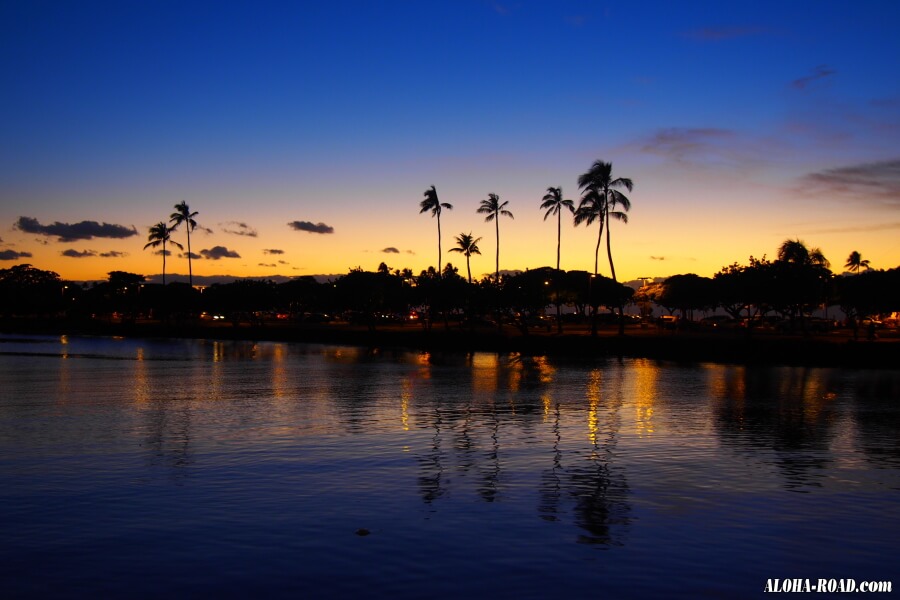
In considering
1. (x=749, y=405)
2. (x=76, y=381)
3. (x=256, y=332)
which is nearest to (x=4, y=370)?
(x=76, y=381)

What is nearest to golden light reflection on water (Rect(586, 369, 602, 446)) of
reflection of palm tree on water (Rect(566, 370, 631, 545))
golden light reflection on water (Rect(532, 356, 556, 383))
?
reflection of palm tree on water (Rect(566, 370, 631, 545))

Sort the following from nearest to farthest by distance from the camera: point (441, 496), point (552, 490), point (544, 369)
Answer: point (441, 496)
point (552, 490)
point (544, 369)

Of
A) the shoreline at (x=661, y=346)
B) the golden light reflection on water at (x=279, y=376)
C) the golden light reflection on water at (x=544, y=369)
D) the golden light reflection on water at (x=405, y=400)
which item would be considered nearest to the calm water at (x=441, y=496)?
the golden light reflection on water at (x=405, y=400)

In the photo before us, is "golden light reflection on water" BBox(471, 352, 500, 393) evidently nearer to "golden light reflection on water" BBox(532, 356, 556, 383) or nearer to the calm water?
"golden light reflection on water" BBox(532, 356, 556, 383)

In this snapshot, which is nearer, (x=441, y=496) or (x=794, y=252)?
(x=441, y=496)

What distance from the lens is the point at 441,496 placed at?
15.0 metres

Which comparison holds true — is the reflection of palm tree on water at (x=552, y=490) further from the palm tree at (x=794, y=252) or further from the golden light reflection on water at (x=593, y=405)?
Result: the palm tree at (x=794, y=252)

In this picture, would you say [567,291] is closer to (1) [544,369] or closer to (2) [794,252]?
(2) [794,252]

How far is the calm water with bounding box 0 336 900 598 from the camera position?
10.7 m

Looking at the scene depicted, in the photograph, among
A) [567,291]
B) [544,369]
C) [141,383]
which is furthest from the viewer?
[567,291]

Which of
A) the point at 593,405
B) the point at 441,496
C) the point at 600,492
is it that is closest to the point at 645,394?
the point at 593,405

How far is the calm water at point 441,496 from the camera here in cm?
1066

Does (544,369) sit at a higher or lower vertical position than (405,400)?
higher

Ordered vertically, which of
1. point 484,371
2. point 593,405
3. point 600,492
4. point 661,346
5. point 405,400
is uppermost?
point 661,346
